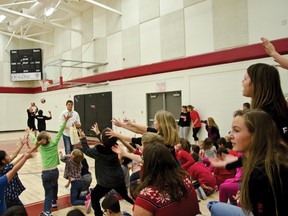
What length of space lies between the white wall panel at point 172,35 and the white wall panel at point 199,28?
0.77 feet

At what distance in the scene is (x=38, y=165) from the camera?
7.71 m

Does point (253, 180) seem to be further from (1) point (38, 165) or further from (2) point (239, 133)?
(1) point (38, 165)

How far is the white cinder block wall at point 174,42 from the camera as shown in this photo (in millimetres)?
8023

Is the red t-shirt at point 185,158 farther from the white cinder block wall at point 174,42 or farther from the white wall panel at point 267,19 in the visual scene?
the white wall panel at point 267,19

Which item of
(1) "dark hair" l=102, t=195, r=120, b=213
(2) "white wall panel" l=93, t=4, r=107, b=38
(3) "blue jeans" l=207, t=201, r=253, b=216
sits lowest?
(1) "dark hair" l=102, t=195, r=120, b=213

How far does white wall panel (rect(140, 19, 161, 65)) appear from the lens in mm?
10672

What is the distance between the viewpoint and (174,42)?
10039 mm

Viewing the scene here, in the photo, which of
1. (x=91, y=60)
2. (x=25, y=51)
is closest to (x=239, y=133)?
(x=91, y=60)

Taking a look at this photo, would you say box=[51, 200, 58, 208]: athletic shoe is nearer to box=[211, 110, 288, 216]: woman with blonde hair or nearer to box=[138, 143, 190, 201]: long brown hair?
box=[138, 143, 190, 201]: long brown hair

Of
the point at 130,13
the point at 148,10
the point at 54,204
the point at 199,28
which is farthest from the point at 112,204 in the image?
the point at 130,13

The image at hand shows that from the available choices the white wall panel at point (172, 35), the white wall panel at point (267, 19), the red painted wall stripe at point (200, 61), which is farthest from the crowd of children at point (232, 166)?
the white wall panel at point (172, 35)

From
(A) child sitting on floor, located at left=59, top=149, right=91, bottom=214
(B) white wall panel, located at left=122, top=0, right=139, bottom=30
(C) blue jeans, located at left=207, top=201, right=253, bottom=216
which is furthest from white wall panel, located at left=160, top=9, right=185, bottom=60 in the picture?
(C) blue jeans, located at left=207, top=201, right=253, bottom=216

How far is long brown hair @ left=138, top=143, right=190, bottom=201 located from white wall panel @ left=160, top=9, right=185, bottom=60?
8.54 m

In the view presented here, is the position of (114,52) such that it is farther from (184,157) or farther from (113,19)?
(184,157)
